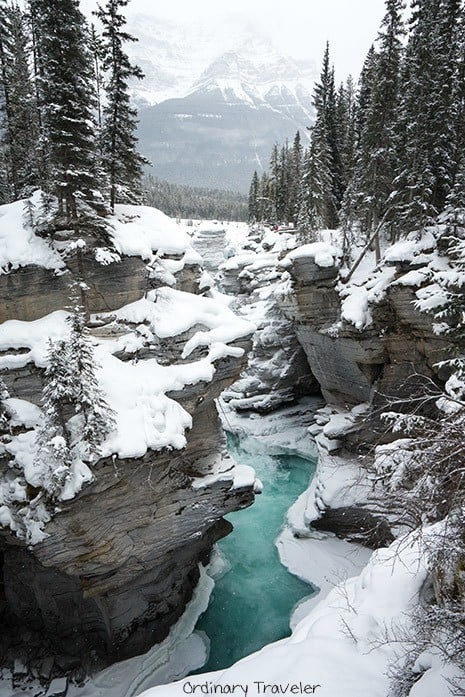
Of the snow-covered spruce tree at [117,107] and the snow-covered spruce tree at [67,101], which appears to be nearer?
the snow-covered spruce tree at [67,101]

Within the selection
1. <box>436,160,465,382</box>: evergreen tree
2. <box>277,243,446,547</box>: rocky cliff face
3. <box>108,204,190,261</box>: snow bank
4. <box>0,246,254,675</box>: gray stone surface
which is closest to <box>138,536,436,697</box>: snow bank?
<box>0,246,254,675</box>: gray stone surface

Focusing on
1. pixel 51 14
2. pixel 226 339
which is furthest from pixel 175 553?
pixel 51 14

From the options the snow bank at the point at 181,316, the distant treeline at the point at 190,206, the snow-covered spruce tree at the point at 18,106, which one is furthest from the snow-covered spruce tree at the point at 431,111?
the distant treeline at the point at 190,206

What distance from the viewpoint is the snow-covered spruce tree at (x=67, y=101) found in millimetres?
13969

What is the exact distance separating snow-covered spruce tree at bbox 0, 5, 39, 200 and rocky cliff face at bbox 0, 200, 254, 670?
7128 millimetres

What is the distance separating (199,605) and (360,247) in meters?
23.2

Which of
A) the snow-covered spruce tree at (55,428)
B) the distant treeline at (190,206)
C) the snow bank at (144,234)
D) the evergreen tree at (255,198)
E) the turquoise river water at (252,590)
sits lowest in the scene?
the turquoise river water at (252,590)

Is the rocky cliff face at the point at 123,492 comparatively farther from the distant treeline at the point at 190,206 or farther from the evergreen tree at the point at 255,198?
the distant treeline at the point at 190,206

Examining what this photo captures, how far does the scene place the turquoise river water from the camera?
582 inches

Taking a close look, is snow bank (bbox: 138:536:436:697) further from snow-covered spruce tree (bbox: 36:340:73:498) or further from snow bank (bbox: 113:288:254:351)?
snow bank (bbox: 113:288:254:351)

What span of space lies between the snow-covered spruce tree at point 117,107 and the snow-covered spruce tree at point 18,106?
3744mm

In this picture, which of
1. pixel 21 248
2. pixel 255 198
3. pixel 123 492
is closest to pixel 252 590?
pixel 123 492

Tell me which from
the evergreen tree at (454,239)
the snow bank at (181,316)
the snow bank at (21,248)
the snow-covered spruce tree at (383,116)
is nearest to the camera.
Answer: the evergreen tree at (454,239)

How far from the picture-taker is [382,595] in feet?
24.0
